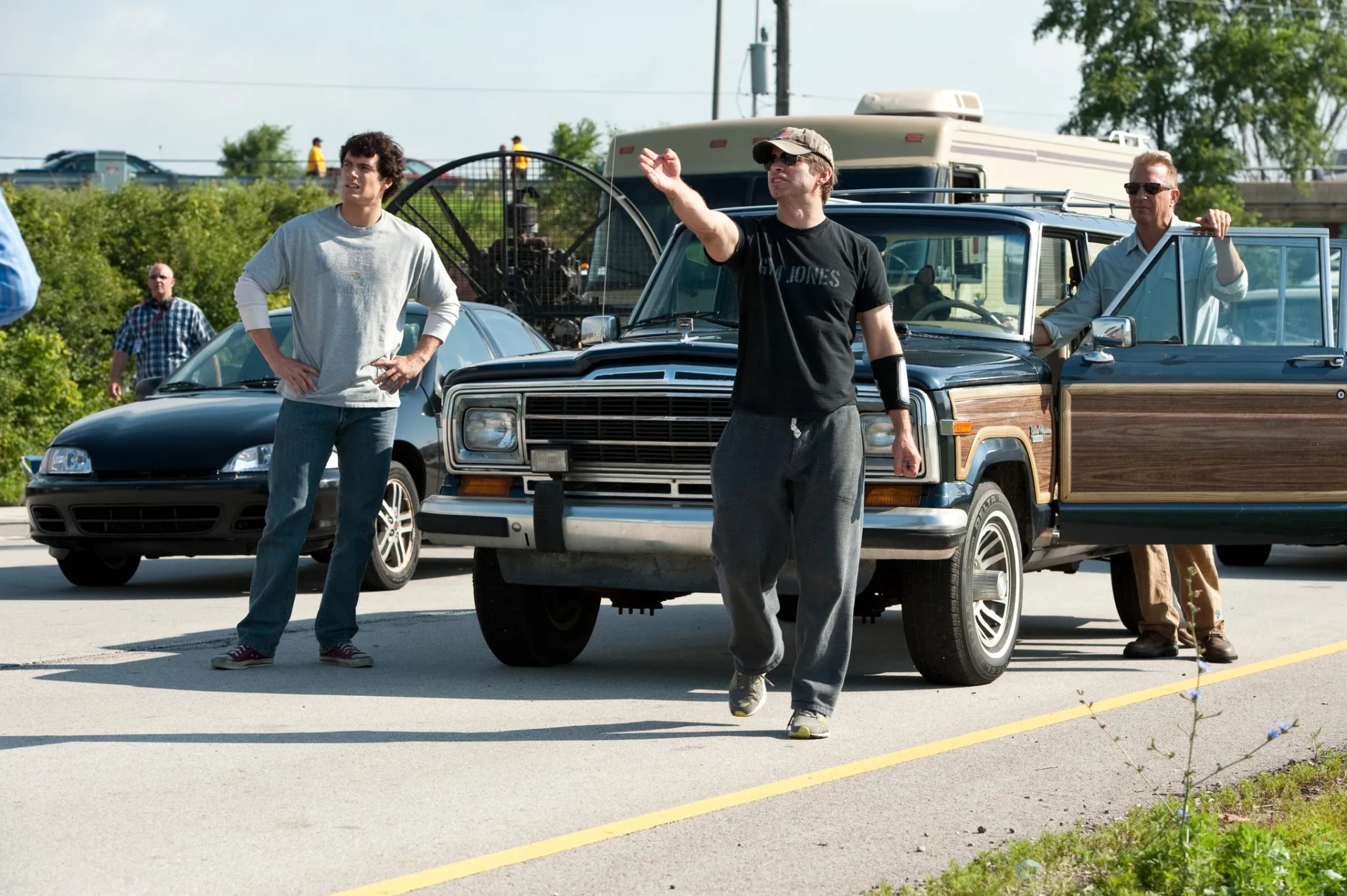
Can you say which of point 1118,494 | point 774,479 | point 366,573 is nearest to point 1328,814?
point 774,479

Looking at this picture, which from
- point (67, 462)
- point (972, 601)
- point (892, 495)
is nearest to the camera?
point (892, 495)

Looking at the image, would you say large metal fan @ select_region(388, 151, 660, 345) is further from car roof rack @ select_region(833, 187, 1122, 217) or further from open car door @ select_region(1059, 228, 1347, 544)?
open car door @ select_region(1059, 228, 1347, 544)

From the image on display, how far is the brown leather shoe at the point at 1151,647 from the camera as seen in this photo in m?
8.62

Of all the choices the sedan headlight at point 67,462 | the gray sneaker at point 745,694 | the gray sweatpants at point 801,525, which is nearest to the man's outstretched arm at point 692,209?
the gray sweatpants at point 801,525

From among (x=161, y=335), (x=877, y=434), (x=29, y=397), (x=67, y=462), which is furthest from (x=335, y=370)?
(x=29, y=397)

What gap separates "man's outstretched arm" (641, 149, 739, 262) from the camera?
5676 millimetres

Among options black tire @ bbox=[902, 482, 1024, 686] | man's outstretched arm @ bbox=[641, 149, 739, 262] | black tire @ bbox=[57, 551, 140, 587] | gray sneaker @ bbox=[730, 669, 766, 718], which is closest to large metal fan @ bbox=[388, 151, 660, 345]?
black tire @ bbox=[57, 551, 140, 587]

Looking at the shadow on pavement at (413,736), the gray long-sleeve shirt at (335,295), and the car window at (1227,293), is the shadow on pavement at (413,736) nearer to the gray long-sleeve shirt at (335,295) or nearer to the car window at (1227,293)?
the gray long-sleeve shirt at (335,295)

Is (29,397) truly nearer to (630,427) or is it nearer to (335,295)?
(335,295)

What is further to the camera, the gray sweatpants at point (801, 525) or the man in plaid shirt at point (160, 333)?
the man in plaid shirt at point (160, 333)

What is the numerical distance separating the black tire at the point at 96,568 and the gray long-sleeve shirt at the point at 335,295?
3.66m

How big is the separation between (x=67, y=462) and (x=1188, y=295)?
6.24 meters

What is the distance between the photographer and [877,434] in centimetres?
708

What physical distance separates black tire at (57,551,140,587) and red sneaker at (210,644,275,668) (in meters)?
3.38
